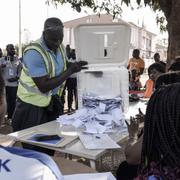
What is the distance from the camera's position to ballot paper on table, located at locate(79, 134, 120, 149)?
2.49m

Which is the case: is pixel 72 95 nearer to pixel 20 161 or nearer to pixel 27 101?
pixel 27 101

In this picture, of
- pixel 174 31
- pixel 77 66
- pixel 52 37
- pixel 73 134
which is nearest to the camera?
pixel 73 134

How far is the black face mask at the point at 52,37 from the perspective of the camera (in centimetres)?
319

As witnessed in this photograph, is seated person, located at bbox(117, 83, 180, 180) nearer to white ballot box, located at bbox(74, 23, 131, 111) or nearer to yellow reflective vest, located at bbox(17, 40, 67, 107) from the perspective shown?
yellow reflective vest, located at bbox(17, 40, 67, 107)

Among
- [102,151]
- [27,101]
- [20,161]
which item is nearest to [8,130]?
[27,101]

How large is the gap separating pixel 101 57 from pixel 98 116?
0.73 m

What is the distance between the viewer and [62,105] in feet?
11.6

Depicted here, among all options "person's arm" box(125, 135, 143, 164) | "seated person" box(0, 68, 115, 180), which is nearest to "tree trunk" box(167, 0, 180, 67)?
"person's arm" box(125, 135, 143, 164)

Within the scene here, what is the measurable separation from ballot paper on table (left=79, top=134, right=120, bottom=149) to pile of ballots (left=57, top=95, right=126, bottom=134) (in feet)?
0.29

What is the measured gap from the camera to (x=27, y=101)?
3223mm

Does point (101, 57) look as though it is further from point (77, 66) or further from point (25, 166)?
point (25, 166)

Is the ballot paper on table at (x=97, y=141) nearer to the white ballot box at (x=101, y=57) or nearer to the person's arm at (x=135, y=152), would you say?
the person's arm at (x=135, y=152)

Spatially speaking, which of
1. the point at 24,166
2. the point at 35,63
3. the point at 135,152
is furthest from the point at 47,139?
the point at 24,166

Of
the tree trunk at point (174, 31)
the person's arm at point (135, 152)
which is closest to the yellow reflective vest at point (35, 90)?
the person's arm at point (135, 152)
